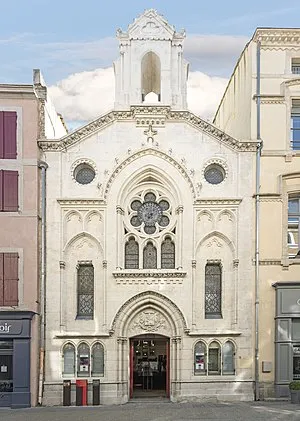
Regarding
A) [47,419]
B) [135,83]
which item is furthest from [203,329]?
[135,83]

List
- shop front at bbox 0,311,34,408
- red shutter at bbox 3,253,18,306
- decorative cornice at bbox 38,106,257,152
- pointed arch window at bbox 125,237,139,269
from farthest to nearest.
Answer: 1. pointed arch window at bbox 125,237,139,269
2. decorative cornice at bbox 38,106,257,152
3. red shutter at bbox 3,253,18,306
4. shop front at bbox 0,311,34,408

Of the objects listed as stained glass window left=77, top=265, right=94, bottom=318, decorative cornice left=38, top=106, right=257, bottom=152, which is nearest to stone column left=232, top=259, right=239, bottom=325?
decorative cornice left=38, top=106, right=257, bottom=152

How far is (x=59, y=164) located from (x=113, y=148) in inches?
89.2

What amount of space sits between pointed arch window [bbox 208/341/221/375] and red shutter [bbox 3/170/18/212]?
31.3ft

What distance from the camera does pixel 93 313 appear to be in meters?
30.4

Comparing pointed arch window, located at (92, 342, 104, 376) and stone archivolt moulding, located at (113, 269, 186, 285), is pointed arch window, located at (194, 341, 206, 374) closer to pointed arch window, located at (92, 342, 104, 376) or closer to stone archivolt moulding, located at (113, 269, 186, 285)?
stone archivolt moulding, located at (113, 269, 186, 285)

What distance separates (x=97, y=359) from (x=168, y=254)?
5.05m

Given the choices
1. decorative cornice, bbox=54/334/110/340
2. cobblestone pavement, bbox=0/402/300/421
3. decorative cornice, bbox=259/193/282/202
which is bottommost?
cobblestone pavement, bbox=0/402/300/421

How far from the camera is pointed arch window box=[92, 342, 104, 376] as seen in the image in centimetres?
3014

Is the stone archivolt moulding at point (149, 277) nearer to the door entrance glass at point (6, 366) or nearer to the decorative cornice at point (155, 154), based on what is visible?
the decorative cornice at point (155, 154)

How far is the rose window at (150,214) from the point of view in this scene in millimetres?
30969

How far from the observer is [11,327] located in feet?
95.6

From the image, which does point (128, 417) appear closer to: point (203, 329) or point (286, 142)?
point (203, 329)

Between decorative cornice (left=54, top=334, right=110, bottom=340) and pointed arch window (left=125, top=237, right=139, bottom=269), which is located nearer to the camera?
decorative cornice (left=54, top=334, right=110, bottom=340)
